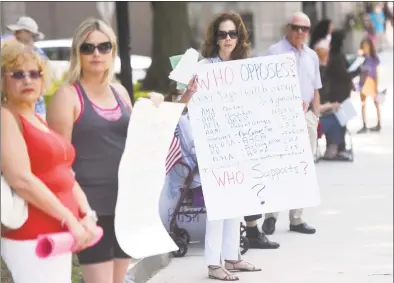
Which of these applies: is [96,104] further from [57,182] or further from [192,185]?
[192,185]

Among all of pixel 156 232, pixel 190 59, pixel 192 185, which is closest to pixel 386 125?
pixel 192 185

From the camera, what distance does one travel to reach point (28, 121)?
4.39m

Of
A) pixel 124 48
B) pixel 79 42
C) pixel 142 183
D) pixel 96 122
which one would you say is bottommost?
pixel 142 183

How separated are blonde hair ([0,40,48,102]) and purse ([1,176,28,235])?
16.5 inches

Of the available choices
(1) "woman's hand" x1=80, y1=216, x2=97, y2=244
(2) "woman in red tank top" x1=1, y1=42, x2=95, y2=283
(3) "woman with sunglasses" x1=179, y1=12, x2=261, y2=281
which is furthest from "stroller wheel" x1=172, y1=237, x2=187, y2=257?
(2) "woman in red tank top" x1=1, y1=42, x2=95, y2=283

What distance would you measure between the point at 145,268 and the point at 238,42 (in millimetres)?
1678

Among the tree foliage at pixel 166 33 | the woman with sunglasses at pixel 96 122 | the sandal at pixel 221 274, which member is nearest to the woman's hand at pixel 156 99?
the woman with sunglasses at pixel 96 122

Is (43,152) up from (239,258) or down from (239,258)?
up

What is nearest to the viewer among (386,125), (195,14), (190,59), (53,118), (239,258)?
(53,118)

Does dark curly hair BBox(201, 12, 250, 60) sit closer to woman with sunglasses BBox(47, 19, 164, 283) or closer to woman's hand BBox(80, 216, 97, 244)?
woman with sunglasses BBox(47, 19, 164, 283)

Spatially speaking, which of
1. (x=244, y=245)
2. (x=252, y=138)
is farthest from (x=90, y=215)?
(x=244, y=245)

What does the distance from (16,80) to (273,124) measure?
9.27 ft

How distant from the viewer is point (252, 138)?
6.90 m

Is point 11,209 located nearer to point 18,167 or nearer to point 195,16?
point 18,167
